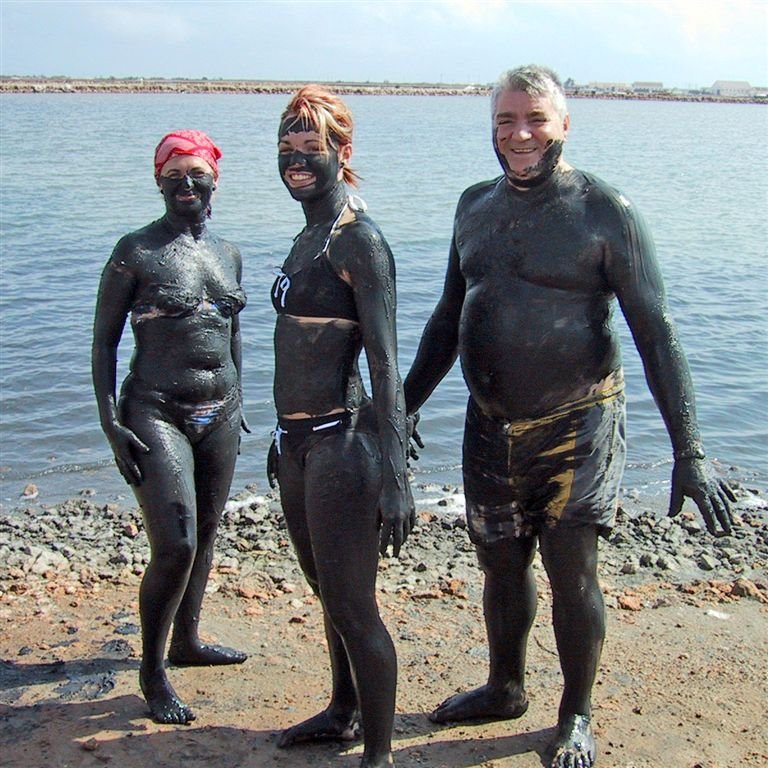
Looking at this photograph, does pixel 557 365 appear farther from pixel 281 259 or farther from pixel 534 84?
pixel 281 259

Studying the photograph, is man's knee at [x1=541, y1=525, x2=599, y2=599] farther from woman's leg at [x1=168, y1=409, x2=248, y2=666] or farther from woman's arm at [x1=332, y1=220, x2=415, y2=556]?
woman's leg at [x1=168, y1=409, x2=248, y2=666]

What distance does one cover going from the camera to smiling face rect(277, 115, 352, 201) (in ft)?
13.4

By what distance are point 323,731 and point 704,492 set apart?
1810 millimetres

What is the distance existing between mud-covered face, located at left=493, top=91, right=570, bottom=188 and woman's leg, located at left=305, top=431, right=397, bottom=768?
44.8 inches

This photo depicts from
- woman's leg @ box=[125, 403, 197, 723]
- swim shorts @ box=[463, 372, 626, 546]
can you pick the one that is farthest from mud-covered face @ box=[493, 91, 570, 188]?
woman's leg @ box=[125, 403, 197, 723]

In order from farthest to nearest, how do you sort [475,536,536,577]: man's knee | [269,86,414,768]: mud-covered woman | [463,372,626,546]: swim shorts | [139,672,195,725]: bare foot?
[139,672,195,725]: bare foot, [475,536,536,577]: man's knee, [463,372,626,546]: swim shorts, [269,86,414,768]: mud-covered woman

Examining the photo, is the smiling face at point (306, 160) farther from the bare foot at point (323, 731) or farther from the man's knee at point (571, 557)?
the bare foot at point (323, 731)

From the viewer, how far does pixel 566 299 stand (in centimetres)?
414

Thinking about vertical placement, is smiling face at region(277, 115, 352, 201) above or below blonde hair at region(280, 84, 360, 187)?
below

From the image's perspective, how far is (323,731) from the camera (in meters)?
4.56

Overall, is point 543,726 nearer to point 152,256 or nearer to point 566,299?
point 566,299

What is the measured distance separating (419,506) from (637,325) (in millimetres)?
5142

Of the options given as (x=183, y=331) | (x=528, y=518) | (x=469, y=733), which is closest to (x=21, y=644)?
(x=183, y=331)

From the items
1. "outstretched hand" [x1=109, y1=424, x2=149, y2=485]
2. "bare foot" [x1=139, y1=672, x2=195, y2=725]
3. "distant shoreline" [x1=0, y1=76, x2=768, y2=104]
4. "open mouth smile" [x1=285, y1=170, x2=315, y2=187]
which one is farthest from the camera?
"distant shoreline" [x1=0, y1=76, x2=768, y2=104]
